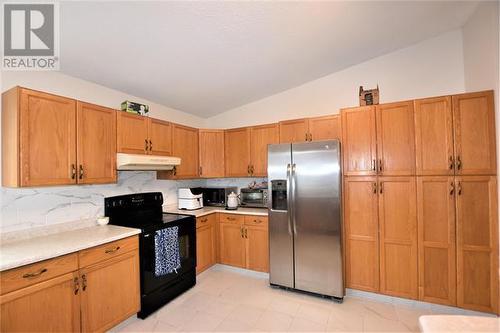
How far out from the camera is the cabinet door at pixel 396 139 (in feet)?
7.88

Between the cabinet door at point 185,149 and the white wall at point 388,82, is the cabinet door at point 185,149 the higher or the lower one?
the lower one

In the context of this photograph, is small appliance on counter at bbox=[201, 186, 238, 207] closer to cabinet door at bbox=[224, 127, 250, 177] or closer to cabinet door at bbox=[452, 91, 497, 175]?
cabinet door at bbox=[224, 127, 250, 177]

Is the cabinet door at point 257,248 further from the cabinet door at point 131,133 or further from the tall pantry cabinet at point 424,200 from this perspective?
the cabinet door at point 131,133

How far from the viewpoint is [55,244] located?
1.86 metres

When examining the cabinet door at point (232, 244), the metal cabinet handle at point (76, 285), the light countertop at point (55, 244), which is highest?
the light countertop at point (55, 244)

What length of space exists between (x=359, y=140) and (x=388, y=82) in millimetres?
1069

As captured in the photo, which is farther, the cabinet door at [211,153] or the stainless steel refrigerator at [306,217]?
the cabinet door at [211,153]

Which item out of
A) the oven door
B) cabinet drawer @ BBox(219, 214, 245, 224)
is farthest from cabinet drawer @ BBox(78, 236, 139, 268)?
cabinet drawer @ BBox(219, 214, 245, 224)

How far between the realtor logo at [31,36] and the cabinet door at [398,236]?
327 centimetres

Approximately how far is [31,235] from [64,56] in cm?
165

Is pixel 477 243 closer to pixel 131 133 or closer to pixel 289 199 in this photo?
pixel 289 199

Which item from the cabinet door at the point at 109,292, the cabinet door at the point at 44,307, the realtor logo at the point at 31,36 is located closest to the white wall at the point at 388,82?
the realtor logo at the point at 31,36

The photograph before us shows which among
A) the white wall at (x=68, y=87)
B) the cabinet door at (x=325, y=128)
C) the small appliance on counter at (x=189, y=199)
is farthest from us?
the small appliance on counter at (x=189, y=199)

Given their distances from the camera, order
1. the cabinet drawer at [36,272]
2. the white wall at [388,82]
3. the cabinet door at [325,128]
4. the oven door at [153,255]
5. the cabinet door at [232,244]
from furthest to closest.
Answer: the cabinet door at [232,244] → the cabinet door at [325,128] → the white wall at [388,82] → the oven door at [153,255] → the cabinet drawer at [36,272]
